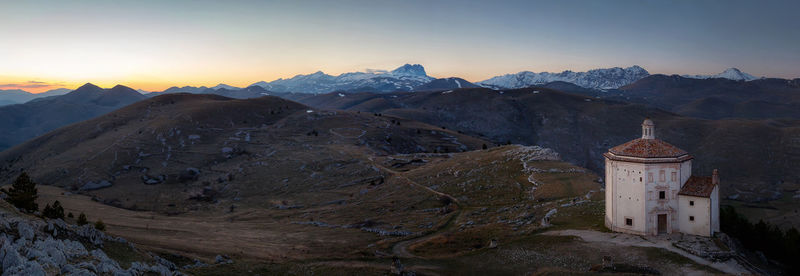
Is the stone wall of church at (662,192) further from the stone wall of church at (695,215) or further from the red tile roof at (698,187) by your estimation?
the red tile roof at (698,187)

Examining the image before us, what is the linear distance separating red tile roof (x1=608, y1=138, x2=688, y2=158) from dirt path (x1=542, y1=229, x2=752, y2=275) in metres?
7.92

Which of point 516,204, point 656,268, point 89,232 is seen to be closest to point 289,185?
point 516,204

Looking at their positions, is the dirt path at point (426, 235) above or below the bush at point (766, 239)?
below

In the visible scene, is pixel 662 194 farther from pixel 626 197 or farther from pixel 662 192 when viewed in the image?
pixel 626 197

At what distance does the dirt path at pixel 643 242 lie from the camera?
116ft

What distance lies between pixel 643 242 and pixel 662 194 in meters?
5.48

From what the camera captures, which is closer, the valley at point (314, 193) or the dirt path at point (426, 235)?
the valley at point (314, 193)

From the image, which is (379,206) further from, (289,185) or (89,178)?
(89,178)

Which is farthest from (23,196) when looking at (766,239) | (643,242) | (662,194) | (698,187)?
(766,239)

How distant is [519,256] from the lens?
4147 cm

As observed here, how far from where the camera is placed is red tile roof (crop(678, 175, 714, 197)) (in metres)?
42.1

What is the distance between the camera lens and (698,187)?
141 feet

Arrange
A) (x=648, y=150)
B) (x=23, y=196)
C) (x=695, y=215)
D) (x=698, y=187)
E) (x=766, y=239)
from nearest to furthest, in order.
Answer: (x=695, y=215), (x=698, y=187), (x=648, y=150), (x=23, y=196), (x=766, y=239)

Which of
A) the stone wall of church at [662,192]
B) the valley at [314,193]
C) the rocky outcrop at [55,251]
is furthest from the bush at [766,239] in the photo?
the rocky outcrop at [55,251]
